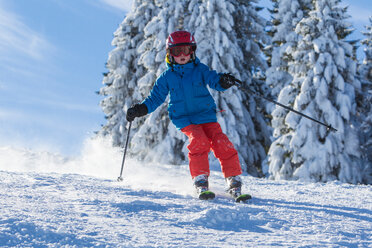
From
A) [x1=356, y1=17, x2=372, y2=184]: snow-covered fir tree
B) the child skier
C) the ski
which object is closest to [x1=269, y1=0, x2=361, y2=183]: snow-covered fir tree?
[x1=356, y1=17, x2=372, y2=184]: snow-covered fir tree

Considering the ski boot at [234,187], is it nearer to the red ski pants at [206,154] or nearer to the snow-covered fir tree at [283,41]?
the red ski pants at [206,154]

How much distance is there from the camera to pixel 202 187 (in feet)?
13.8

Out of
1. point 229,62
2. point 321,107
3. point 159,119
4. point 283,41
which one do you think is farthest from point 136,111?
point 283,41

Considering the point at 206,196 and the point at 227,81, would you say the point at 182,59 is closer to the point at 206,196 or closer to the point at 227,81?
the point at 227,81

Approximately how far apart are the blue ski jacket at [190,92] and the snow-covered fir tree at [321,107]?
12.6 metres

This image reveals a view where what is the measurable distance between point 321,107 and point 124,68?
1031cm

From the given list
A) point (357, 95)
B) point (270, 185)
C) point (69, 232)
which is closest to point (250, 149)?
point (357, 95)

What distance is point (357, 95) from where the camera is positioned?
734 inches

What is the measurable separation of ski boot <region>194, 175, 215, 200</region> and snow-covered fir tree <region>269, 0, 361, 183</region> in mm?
12832

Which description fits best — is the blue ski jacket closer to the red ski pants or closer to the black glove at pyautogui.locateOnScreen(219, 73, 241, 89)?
the black glove at pyautogui.locateOnScreen(219, 73, 241, 89)

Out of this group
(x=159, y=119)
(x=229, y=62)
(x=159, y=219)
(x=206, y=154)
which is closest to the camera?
(x=159, y=219)

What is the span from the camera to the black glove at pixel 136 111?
483 cm

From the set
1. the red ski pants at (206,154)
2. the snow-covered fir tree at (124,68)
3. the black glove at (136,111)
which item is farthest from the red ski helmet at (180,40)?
the snow-covered fir tree at (124,68)

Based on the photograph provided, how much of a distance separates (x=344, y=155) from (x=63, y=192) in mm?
15324
